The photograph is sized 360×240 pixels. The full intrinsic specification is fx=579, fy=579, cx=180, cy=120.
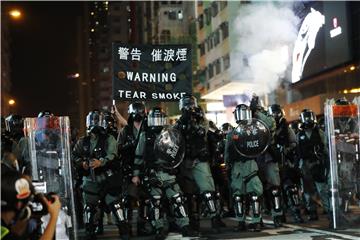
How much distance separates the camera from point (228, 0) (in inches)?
1731

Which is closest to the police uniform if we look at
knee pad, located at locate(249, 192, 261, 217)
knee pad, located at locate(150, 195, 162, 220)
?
knee pad, located at locate(249, 192, 261, 217)

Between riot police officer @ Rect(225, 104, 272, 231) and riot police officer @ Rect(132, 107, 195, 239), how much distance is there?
102 cm

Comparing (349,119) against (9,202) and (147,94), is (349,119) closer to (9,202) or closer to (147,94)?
(147,94)

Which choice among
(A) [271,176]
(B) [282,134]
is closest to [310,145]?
(B) [282,134]

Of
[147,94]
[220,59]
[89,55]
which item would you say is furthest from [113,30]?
[147,94]

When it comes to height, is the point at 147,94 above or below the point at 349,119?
above

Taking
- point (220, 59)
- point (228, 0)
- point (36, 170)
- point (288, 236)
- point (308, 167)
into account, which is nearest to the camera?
point (36, 170)

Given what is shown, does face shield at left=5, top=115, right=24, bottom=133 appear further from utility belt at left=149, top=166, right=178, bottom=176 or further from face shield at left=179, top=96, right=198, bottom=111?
face shield at left=179, top=96, right=198, bottom=111

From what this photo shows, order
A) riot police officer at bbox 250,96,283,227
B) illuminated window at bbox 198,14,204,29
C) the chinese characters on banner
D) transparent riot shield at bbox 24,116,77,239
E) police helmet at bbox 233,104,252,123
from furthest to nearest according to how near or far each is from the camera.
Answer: illuminated window at bbox 198,14,204,29 < the chinese characters on banner < riot police officer at bbox 250,96,283,227 < police helmet at bbox 233,104,252,123 < transparent riot shield at bbox 24,116,77,239

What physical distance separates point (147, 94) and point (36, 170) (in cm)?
348

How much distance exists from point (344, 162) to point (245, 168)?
5.08 feet

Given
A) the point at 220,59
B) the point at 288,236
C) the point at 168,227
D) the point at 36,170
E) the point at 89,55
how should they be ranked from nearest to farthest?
the point at 36,170 → the point at 288,236 → the point at 168,227 → the point at 220,59 → the point at 89,55

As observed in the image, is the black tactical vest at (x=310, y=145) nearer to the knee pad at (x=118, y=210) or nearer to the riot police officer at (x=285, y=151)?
the riot police officer at (x=285, y=151)

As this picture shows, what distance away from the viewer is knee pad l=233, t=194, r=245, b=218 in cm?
905
